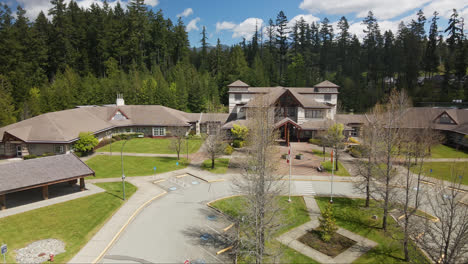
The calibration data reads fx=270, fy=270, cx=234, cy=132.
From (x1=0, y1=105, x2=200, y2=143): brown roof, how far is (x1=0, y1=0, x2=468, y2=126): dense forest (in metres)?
8.30

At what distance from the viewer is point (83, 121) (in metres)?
46.6

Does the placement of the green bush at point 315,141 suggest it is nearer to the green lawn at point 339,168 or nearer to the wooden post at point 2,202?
the green lawn at point 339,168

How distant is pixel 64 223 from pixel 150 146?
2616cm

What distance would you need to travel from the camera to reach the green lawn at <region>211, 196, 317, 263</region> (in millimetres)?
18202

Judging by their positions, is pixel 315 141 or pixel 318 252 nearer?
pixel 318 252

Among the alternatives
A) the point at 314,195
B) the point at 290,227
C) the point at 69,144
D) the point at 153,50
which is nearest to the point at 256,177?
the point at 290,227

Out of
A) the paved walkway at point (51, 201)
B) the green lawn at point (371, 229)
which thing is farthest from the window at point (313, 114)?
the paved walkway at point (51, 201)

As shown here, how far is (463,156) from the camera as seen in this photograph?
40.7 metres

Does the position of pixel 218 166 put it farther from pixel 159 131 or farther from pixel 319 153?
pixel 159 131

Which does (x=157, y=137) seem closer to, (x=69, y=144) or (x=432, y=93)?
(x=69, y=144)

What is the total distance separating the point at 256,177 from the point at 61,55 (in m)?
78.3

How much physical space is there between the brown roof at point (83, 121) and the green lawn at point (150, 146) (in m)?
3.34

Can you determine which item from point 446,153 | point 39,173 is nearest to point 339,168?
point 446,153

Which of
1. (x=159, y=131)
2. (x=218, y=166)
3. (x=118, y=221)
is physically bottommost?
(x=118, y=221)
